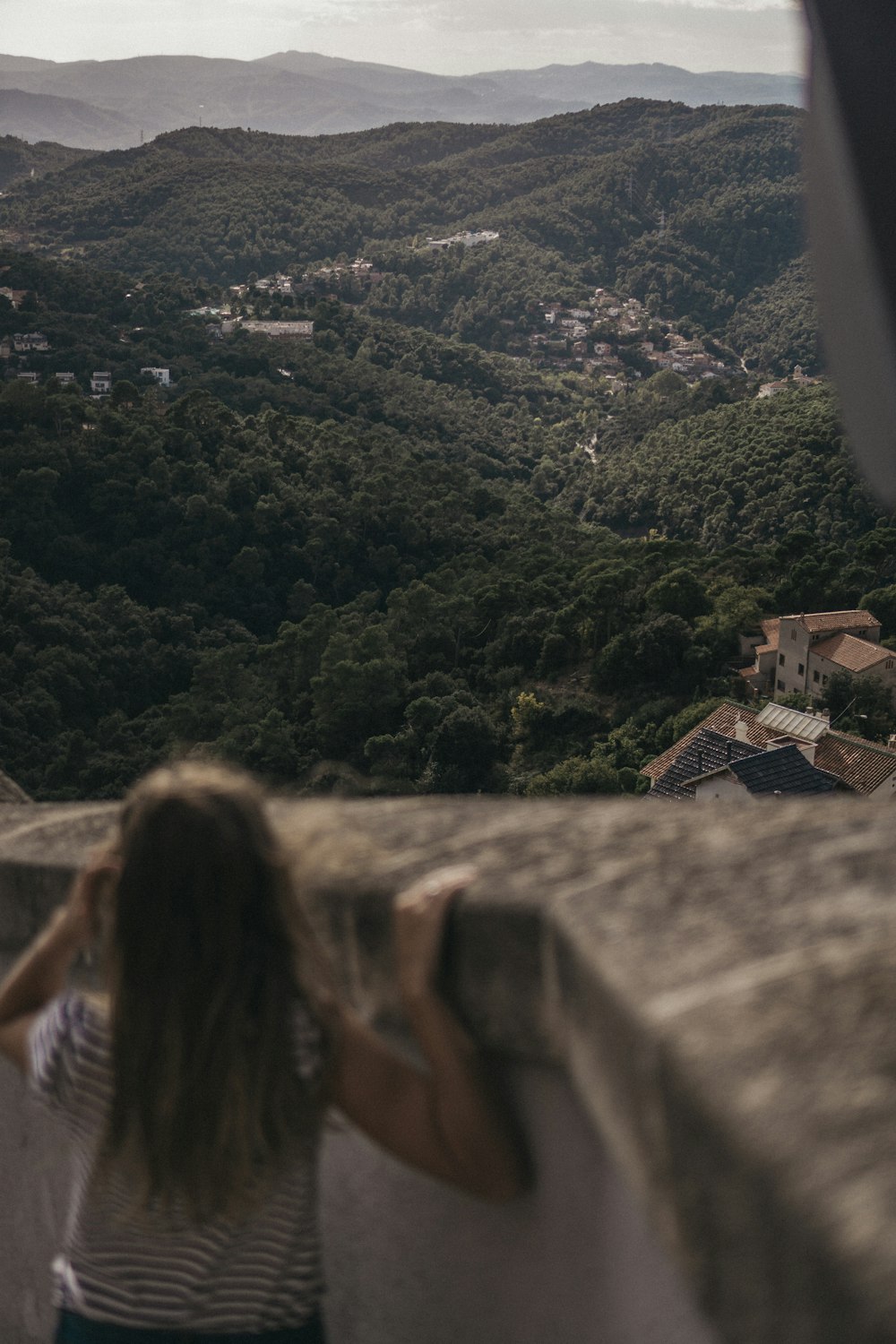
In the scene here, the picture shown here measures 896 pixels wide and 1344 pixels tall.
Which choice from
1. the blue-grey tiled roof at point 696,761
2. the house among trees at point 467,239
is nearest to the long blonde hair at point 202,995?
the blue-grey tiled roof at point 696,761

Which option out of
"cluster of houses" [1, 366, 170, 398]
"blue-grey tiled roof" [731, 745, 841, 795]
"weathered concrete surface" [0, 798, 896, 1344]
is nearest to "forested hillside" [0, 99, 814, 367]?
"cluster of houses" [1, 366, 170, 398]

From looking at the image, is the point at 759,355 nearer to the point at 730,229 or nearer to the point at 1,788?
the point at 730,229

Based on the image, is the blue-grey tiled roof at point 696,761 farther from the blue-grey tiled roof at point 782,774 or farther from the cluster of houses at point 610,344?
the cluster of houses at point 610,344

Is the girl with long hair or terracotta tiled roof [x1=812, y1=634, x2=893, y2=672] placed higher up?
the girl with long hair

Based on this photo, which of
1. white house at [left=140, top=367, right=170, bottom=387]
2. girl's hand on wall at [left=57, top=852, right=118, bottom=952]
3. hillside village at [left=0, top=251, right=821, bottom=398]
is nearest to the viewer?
girl's hand on wall at [left=57, top=852, right=118, bottom=952]

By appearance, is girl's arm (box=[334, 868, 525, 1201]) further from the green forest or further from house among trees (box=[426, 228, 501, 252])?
house among trees (box=[426, 228, 501, 252])

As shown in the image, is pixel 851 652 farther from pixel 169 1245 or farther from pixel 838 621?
pixel 169 1245

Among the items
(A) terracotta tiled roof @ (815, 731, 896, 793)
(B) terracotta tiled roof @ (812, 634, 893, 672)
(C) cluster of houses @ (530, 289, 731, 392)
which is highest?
(C) cluster of houses @ (530, 289, 731, 392)
